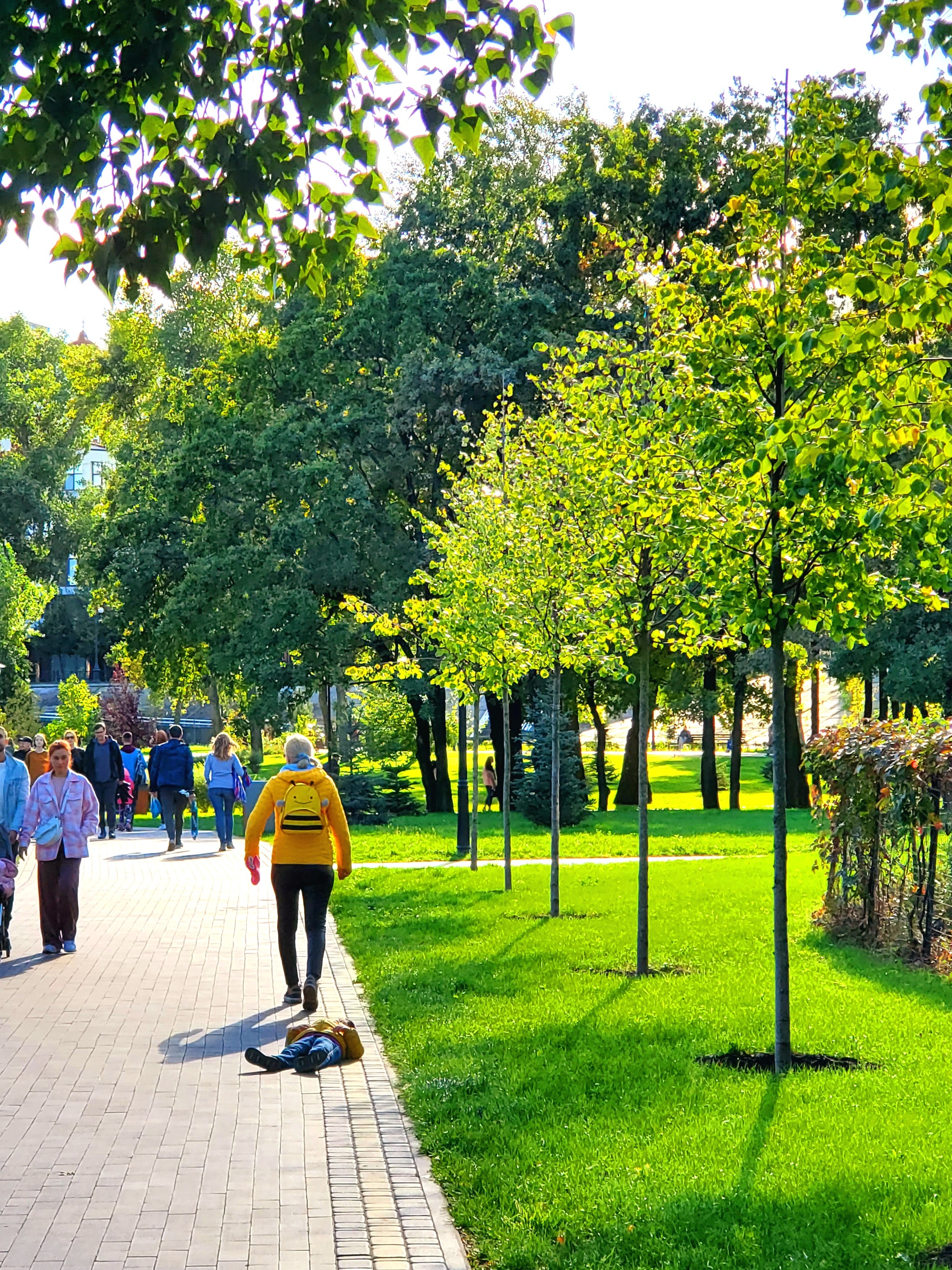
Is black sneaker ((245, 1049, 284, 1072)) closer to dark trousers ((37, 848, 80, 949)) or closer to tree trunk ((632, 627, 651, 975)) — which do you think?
tree trunk ((632, 627, 651, 975))

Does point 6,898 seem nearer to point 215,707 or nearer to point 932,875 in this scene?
point 932,875

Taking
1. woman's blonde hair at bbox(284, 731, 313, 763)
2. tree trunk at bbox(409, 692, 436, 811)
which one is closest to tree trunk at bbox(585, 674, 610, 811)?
tree trunk at bbox(409, 692, 436, 811)

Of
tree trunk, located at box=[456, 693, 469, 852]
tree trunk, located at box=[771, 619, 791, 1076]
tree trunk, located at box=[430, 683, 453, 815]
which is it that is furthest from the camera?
tree trunk, located at box=[430, 683, 453, 815]

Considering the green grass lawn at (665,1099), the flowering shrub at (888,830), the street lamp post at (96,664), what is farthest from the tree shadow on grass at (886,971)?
the street lamp post at (96,664)

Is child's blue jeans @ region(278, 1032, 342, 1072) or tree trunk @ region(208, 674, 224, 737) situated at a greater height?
tree trunk @ region(208, 674, 224, 737)

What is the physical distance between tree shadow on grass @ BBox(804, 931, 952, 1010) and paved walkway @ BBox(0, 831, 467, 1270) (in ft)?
12.8

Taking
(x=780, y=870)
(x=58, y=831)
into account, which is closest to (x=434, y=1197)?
Answer: (x=780, y=870)

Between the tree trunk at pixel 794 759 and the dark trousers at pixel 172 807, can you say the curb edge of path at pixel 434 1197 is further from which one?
the tree trunk at pixel 794 759

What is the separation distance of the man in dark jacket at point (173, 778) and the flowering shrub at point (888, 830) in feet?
38.3

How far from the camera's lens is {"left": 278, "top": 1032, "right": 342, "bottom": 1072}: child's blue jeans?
8.70 metres

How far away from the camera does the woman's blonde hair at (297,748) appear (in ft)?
34.7

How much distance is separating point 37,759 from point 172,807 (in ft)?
14.9

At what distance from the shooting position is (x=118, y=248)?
20.7 ft

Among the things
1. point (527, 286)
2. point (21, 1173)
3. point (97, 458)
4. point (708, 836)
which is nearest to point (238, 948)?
point (21, 1173)
